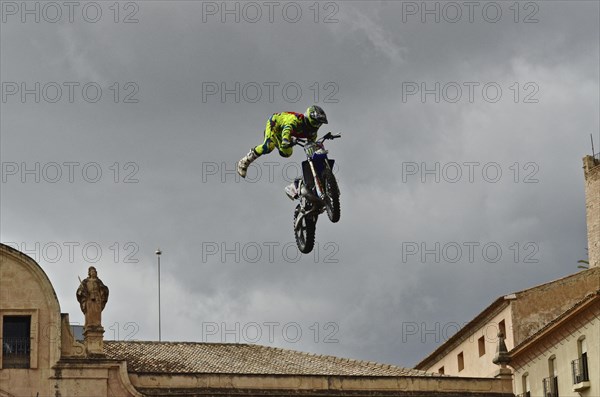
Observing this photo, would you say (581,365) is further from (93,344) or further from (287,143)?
(287,143)

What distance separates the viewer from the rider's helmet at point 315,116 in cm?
2934

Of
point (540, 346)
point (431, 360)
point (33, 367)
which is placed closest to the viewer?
point (33, 367)

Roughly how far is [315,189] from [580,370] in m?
44.7

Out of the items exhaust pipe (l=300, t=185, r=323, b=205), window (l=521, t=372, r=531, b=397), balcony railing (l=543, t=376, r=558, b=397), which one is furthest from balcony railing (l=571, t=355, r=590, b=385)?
exhaust pipe (l=300, t=185, r=323, b=205)

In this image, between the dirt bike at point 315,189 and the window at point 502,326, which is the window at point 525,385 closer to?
the window at point 502,326

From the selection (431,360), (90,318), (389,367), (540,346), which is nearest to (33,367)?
(90,318)

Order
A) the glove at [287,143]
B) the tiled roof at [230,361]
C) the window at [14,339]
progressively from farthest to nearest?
the tiled roof at [230,361], the window at [14,339], the glove at [287,143]

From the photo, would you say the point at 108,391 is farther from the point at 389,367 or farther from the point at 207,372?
the point at 389,367

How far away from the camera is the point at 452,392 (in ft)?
229

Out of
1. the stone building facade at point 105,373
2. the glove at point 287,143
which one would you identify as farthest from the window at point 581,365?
the glove at point 287,143

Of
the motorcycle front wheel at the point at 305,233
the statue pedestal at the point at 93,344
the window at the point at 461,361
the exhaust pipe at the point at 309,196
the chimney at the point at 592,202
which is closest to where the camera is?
the exhaust pipe at the point at 309,196

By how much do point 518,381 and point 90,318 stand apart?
22.6 metres

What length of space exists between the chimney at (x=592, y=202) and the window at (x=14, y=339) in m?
39.8

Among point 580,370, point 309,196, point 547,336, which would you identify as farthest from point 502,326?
point 309,196
